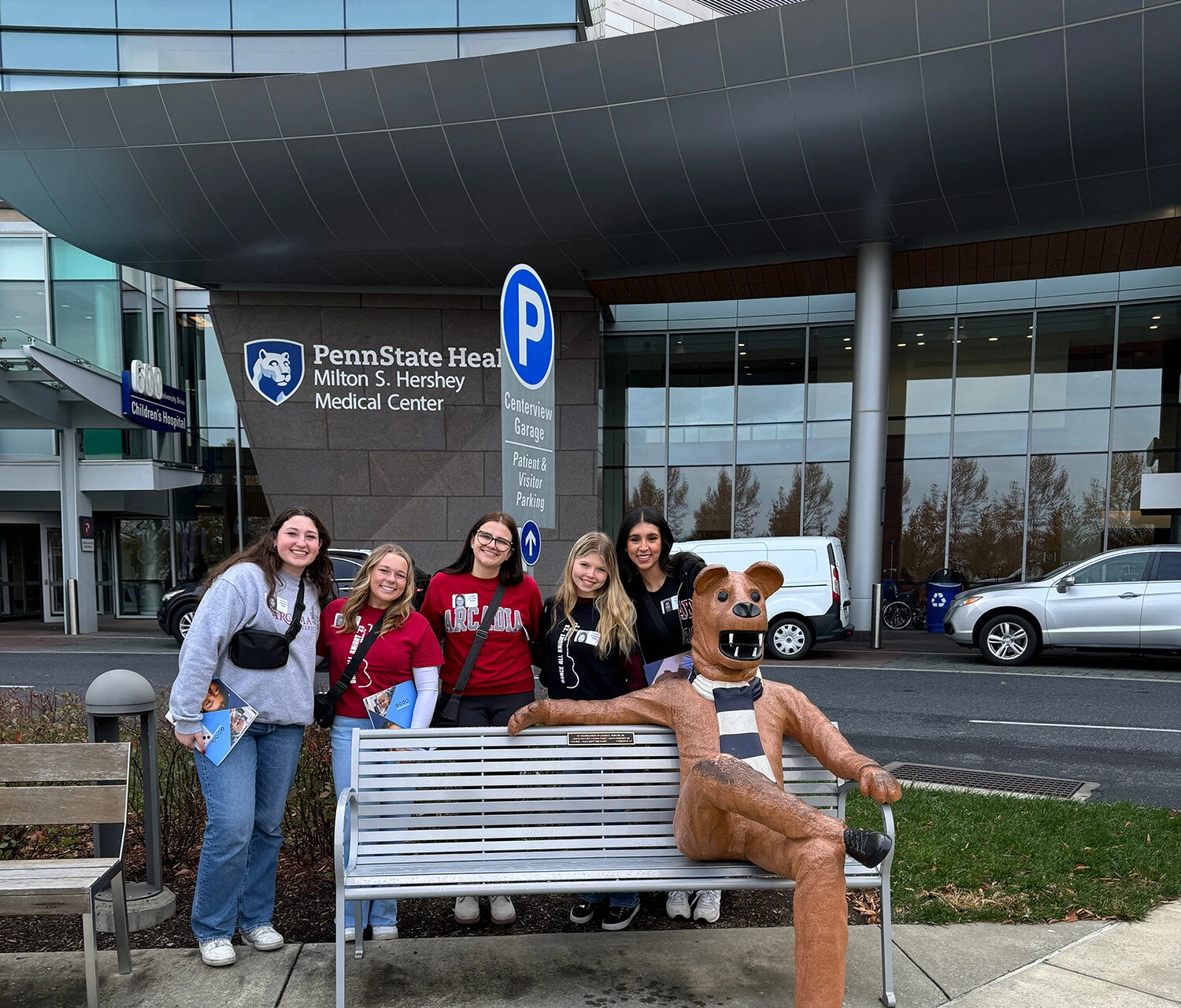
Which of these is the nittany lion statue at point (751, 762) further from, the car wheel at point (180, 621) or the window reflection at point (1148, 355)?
the window reflection at point (1148, 355)

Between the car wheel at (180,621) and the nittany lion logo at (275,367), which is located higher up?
the nittany lion logo at (275,367)

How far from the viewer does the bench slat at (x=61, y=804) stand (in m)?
3.07

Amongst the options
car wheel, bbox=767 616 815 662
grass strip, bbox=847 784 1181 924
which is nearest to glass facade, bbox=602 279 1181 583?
car wheel, bbox=767 616 815 662

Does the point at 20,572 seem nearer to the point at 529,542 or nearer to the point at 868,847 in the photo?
the point at 529,542

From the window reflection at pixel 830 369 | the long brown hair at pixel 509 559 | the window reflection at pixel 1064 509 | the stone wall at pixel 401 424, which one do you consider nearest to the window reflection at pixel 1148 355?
the window reflection at pixel 1064 509

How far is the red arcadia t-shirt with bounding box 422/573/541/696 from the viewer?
3619 mm

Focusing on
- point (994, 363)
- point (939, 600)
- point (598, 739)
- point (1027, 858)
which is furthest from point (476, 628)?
point (994, 363)

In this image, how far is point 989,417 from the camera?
57.7ft

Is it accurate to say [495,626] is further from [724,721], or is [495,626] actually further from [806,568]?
[806,568]

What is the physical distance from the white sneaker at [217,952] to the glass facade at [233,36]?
14.3 meters

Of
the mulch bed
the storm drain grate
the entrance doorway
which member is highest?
the mulch bed

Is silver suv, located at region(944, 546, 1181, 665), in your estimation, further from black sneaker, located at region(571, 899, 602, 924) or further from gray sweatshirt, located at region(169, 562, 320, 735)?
gray sweatshirt, located at region(169, 562, 320, 735)

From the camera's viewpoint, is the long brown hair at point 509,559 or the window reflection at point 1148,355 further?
the window reflection at point 1148,355

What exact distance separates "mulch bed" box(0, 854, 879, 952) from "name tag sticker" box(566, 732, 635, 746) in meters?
0.84
